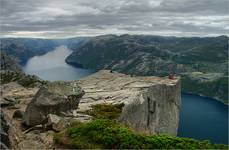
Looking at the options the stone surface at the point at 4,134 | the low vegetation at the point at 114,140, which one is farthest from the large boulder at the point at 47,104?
the low vegetation at the point at 114,140

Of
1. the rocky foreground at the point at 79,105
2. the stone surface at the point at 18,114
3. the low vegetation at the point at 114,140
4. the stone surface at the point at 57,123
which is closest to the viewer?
the low vegetation at the point at 114,140

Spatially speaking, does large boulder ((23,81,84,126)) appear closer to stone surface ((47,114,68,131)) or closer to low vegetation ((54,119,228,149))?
stone surface ((47,114,68,131))

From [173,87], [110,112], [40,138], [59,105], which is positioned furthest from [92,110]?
[173,87]

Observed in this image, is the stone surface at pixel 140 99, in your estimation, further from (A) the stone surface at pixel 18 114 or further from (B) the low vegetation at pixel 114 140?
(B) the low vegetation at pixel 114 140

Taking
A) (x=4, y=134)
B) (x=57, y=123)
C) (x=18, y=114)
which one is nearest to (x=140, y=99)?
(x=18, y=114)

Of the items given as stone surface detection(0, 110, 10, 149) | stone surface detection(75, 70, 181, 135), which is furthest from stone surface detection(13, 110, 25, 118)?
stone surface detection(0, 110, 10, 149)

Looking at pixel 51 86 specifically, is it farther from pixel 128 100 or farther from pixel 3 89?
pixel 3 89

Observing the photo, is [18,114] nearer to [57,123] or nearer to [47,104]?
[47,104]
